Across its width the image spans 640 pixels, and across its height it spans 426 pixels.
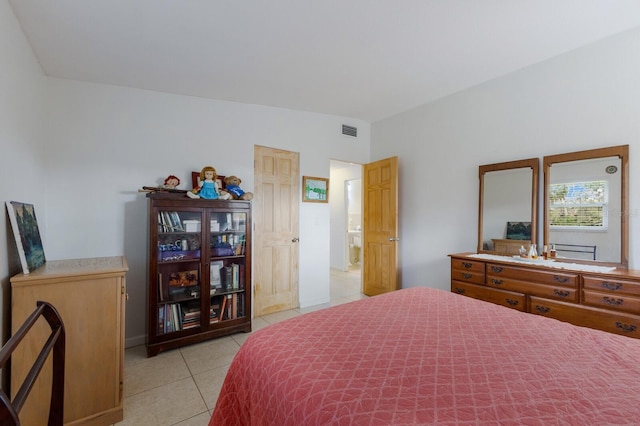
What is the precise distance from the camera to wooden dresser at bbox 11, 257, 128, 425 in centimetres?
158

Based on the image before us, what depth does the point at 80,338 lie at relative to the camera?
1.72 metres

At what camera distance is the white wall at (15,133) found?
5.30 feet

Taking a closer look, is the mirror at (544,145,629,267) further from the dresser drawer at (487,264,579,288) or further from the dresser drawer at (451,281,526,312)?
the dresser drawer at (451,281,526,312)

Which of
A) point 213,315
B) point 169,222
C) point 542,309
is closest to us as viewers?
point 542,309

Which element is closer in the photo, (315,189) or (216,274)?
(216,274)

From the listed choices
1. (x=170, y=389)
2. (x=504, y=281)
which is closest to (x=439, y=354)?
(x=504, y=281)

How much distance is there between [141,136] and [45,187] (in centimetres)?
93

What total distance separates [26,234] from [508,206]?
4043mm

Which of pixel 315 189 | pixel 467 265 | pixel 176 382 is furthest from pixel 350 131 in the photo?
pixel 176 382

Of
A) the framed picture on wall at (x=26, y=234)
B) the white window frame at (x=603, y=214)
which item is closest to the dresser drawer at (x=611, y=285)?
the white window frame at (x=603, y=214)

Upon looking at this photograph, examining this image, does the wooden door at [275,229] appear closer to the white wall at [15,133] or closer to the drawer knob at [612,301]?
the white wall at [15,133]

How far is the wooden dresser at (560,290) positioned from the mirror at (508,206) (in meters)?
0.26

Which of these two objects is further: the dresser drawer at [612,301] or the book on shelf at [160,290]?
the book on shelf at [160,290]

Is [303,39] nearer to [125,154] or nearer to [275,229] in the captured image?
[125,154]
